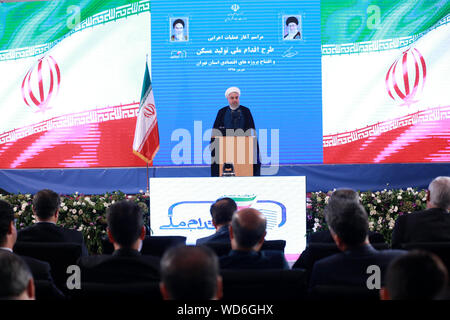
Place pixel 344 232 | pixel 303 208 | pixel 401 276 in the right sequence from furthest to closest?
pixel 303 208, pixel 344 232, pixel 401 276

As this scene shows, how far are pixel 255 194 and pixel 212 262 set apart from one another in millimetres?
3309

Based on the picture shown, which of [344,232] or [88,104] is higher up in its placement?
[88,104]

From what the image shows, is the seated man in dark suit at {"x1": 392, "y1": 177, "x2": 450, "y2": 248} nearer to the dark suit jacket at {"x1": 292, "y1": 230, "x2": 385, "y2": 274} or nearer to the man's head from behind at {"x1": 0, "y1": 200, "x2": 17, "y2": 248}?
the dark suit jacket at {"x1": 292, "y1": 230, "x2": 385, "y2": 274}

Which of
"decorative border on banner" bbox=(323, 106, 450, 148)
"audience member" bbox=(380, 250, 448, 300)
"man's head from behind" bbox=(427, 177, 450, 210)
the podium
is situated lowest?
"audience member" bbox=(380, 250, 448, 300)

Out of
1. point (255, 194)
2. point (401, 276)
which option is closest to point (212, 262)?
point (401, 276)

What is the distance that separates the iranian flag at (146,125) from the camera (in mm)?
6586

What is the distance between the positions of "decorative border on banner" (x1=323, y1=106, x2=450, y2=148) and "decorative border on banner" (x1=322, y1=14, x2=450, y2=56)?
1.06 meters

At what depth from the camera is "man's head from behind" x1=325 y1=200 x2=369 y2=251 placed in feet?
6.91

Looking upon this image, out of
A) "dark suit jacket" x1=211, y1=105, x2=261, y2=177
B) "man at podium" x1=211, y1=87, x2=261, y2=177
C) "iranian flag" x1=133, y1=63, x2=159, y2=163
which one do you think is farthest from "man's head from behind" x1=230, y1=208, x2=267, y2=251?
"iranian flag" x1=133, y1=63, x2=159, y2=163

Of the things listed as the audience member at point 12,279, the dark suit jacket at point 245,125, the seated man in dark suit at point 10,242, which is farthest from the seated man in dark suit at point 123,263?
the dark suit jacket at point 245,125

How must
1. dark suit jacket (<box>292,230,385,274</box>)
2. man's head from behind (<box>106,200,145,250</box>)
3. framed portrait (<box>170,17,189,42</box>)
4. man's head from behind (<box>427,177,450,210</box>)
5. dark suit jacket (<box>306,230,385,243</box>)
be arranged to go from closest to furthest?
man's head from behind (<box>106,200,145,250</box>) → dark suit jacket (<box>292,230,385,274</box>) → dark suit jacket (<box>306,230,385,243</box>) → man's head from behind (<box>427,177,450,210</box>) → framed portrait (<box>170,17,189,42</box>)

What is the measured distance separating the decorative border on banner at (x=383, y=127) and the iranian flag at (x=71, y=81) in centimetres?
293
